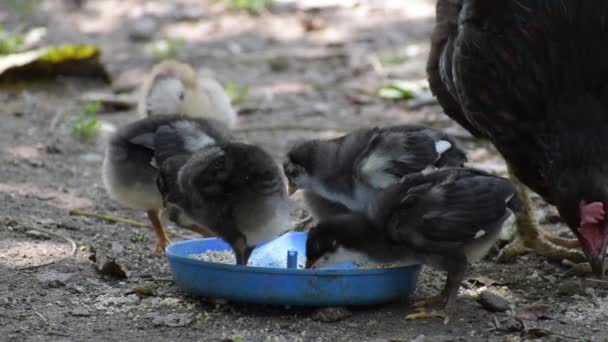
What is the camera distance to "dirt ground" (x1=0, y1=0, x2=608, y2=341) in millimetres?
3521

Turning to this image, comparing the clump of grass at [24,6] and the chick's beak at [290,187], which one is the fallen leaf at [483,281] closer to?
the chick's beak at [290,187]

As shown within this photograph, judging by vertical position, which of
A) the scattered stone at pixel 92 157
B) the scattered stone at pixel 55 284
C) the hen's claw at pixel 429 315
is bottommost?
the hen's claw at pixel 429 315

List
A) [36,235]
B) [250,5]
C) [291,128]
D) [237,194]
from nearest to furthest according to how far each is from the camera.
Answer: [237,194] → [36,235] → [291,128] → [250,5]

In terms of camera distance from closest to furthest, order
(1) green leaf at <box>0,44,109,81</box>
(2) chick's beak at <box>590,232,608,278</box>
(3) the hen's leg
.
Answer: (2) chick's beak at <box>590,232,608,278</box>, (3) the hen's leg, (1) green leaf at <box>0,44,109,81</box>

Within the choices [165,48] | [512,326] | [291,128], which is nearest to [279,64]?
[165,48]

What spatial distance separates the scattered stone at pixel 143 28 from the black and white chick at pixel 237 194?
612cm

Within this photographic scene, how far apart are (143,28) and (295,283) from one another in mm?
6866

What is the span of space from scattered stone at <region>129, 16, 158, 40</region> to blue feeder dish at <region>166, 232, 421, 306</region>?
624 centimetres

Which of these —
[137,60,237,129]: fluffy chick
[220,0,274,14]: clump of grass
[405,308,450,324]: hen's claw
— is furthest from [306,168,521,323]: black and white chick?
[220,0,274,14]: clump of grass

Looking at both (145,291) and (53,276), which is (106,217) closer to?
(53,276)

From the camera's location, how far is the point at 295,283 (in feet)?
11.6

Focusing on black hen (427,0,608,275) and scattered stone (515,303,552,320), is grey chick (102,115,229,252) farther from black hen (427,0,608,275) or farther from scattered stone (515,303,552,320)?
scattered stone (515,303,552,320)

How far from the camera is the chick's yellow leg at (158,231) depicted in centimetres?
456

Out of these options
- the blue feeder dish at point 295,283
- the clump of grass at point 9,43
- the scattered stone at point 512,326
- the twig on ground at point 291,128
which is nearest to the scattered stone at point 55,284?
the blue feeder dish at point 295,283
